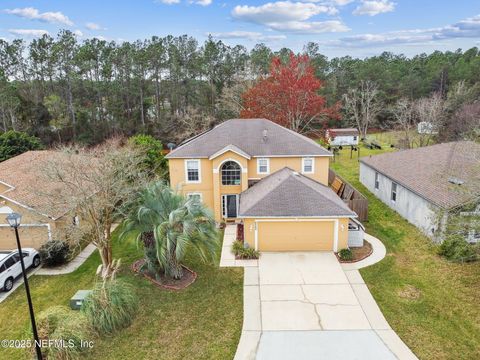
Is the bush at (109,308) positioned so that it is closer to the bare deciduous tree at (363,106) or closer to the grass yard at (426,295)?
the grass yard at (426,295)

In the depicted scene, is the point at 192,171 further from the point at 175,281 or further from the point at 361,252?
the point at 361,252

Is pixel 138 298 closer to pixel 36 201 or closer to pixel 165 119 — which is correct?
pixel 36 201

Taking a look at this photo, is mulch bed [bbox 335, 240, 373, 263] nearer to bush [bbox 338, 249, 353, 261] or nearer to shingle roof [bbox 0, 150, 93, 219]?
bush [bbox 338, 249, 353, 261]

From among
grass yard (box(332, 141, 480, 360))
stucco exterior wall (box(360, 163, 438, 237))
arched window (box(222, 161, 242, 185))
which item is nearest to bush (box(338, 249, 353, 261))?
grass yard (box(332, 141, 480, 360))

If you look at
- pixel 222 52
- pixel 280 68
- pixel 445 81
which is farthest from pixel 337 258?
pixel 445 81

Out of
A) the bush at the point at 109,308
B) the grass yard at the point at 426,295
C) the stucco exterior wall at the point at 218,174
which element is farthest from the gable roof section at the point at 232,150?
the bush at the point at 109,308

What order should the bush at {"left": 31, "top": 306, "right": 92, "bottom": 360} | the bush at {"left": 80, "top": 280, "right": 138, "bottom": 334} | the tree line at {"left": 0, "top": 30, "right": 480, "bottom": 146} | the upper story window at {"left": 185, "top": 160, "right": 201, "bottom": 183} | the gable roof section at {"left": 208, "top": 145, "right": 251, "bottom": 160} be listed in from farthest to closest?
the tree line at {"left": 0, "top": 30, "right": 480, "bottom": 146}, the upper story window at {"left": 185, "top": 160, "right": 201, "bottom": 183}, the gable roof section at {"left": 208, "top": 145, "right": 251, "bottom": 160}, the bush at {"left": 80, "top": 280, "right": 138, "bottom": 334}, the bush at {"left": 31, "top": 306, "right": 92, "bottom": 360}
